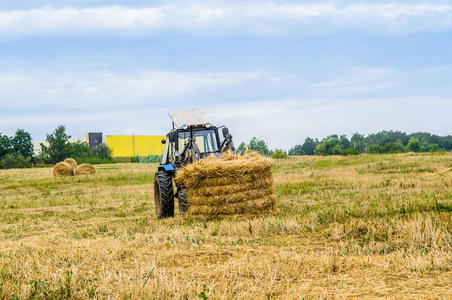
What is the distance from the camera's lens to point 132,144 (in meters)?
90.6

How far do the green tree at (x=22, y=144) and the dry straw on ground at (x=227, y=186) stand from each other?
246 feet

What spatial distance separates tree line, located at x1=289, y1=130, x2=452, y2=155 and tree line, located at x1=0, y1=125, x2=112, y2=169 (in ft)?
97.4

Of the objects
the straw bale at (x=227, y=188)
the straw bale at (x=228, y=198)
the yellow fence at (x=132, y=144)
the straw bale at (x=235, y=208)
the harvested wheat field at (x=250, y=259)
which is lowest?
the harvested wheat field at (x=250, y=259)

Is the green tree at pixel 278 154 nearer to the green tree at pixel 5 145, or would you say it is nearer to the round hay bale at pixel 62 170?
the round hay bale at pixel 62 170

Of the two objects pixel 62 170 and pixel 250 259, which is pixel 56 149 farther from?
pixel 250 259

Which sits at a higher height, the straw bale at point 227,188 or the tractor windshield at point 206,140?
the tractor windshield at point 206,140

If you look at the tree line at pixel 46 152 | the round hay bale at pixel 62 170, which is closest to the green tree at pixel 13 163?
the tree line at pixel 46 152

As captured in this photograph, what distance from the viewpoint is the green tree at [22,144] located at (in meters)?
78.8

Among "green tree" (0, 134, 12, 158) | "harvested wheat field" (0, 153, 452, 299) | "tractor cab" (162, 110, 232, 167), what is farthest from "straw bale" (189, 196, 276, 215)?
"green tree" (0, 134, 12, 158)

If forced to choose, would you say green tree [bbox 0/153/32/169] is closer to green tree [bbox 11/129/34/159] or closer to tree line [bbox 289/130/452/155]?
green tree [bbox 11/129/34/159]

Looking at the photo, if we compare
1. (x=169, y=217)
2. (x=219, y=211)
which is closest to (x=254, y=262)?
(x=219, y=211)

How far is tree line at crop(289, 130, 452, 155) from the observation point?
64.8 metres

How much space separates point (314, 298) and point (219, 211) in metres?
5.67

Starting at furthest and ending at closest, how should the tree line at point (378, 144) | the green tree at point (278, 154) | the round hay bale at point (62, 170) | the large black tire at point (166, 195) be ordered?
the tree line at point (378, 144), the green tree at point (278, 154), the round hay bale at point (62, 170), the large black tire at point (166, 195)
